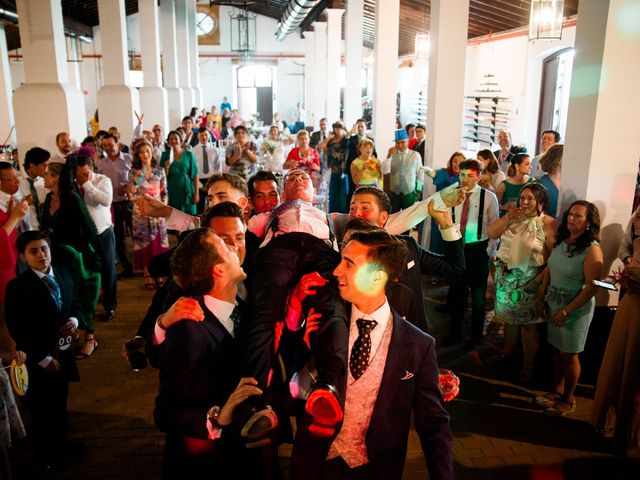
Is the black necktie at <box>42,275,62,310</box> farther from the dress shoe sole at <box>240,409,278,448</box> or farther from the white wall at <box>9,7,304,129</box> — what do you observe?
the white wall at <box>9,7,304,129</box>

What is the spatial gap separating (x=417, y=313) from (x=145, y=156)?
452 centimetres

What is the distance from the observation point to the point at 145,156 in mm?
6402

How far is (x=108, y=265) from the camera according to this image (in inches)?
220

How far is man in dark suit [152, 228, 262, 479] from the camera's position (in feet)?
6.68

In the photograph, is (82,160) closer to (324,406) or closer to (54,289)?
(54,289)

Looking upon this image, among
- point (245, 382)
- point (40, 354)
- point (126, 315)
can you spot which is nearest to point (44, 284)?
point (40, 354)

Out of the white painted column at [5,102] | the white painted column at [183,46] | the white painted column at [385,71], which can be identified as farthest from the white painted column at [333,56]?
the white painted column at [5,102]

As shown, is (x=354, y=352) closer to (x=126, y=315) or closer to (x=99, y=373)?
(x=99, y=373)

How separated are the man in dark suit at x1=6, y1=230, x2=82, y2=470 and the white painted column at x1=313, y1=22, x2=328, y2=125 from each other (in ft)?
53.3

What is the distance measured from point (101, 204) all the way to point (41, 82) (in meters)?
3.40

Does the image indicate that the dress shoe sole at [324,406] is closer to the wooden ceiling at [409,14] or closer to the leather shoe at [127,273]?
the leather shoe at [127,273]

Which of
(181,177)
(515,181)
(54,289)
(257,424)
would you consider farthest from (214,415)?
(181,177)

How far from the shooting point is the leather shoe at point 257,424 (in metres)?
1.78

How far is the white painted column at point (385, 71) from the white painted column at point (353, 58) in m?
3.52
